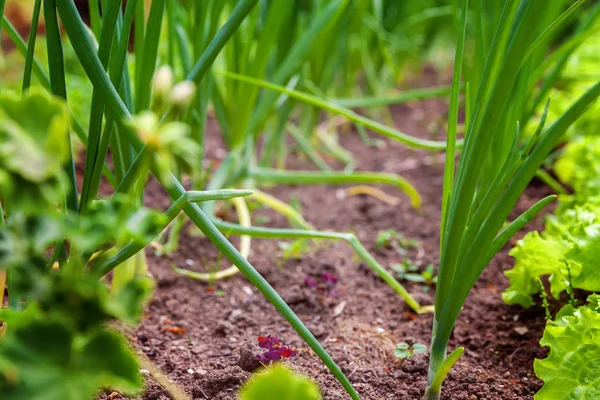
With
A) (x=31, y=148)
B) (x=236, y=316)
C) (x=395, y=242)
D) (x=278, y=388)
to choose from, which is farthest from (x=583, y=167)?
(x=31, y=148)

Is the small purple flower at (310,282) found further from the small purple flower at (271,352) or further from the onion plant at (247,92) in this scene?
the small purple flower at (271,352)

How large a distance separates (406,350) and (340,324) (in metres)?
0.19

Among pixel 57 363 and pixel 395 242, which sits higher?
pixel 57 363

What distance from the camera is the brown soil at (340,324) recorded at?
2.97 feet

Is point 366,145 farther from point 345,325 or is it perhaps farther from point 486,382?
point 486,382

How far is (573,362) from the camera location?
0.81m

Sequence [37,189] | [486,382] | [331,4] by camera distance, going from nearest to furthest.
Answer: [37,189]
[486,382]
[331,4]

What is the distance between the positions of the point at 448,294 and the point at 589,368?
213mm

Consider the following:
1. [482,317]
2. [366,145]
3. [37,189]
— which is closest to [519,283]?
[482,317]

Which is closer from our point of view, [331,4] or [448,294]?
[448,294]

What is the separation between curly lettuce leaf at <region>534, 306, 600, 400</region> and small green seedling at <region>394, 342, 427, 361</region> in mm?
191

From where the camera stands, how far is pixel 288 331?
109 cm

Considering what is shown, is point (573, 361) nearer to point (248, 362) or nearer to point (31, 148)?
point (248, 362)

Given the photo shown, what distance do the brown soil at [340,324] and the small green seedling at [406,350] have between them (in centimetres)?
1
